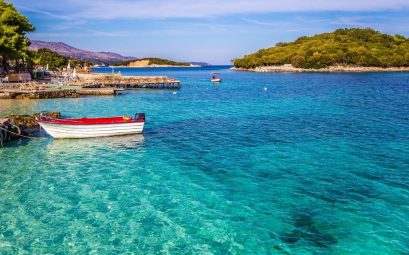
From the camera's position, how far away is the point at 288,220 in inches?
620

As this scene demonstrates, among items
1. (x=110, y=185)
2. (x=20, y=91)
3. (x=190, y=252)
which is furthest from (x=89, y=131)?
(x=20, y=91)

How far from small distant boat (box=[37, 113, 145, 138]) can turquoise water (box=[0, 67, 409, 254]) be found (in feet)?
3.03

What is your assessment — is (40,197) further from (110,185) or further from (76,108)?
(76,108)

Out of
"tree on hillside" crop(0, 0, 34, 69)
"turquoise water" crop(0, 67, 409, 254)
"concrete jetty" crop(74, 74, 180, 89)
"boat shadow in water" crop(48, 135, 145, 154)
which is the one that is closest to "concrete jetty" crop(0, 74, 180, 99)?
"concrete jetty" crop(74, 74, 180, 89)

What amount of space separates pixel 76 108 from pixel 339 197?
3986 cm

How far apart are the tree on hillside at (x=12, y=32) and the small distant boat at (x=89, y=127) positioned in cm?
4048

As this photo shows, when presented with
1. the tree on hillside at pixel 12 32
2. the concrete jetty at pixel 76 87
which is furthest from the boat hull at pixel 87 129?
the tree on hillside at pixel 12 32

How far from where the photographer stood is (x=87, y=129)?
3088 cm

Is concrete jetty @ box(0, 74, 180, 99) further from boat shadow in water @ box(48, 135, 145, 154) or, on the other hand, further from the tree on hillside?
boat shadow in water @ box(48, 135, 145, 154)

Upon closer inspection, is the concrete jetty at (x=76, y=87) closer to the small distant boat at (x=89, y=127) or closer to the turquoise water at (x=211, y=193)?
the small distant boat at (x=89, y=127)

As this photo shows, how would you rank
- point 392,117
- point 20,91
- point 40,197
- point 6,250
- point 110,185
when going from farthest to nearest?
point 20,91 → point 392,117 → point 110,185 → point 40,197 → point 6,250

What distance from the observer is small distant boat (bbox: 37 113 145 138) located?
99.3ft

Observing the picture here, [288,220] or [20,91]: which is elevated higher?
[20,91]

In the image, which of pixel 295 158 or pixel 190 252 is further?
pixel 295 158
